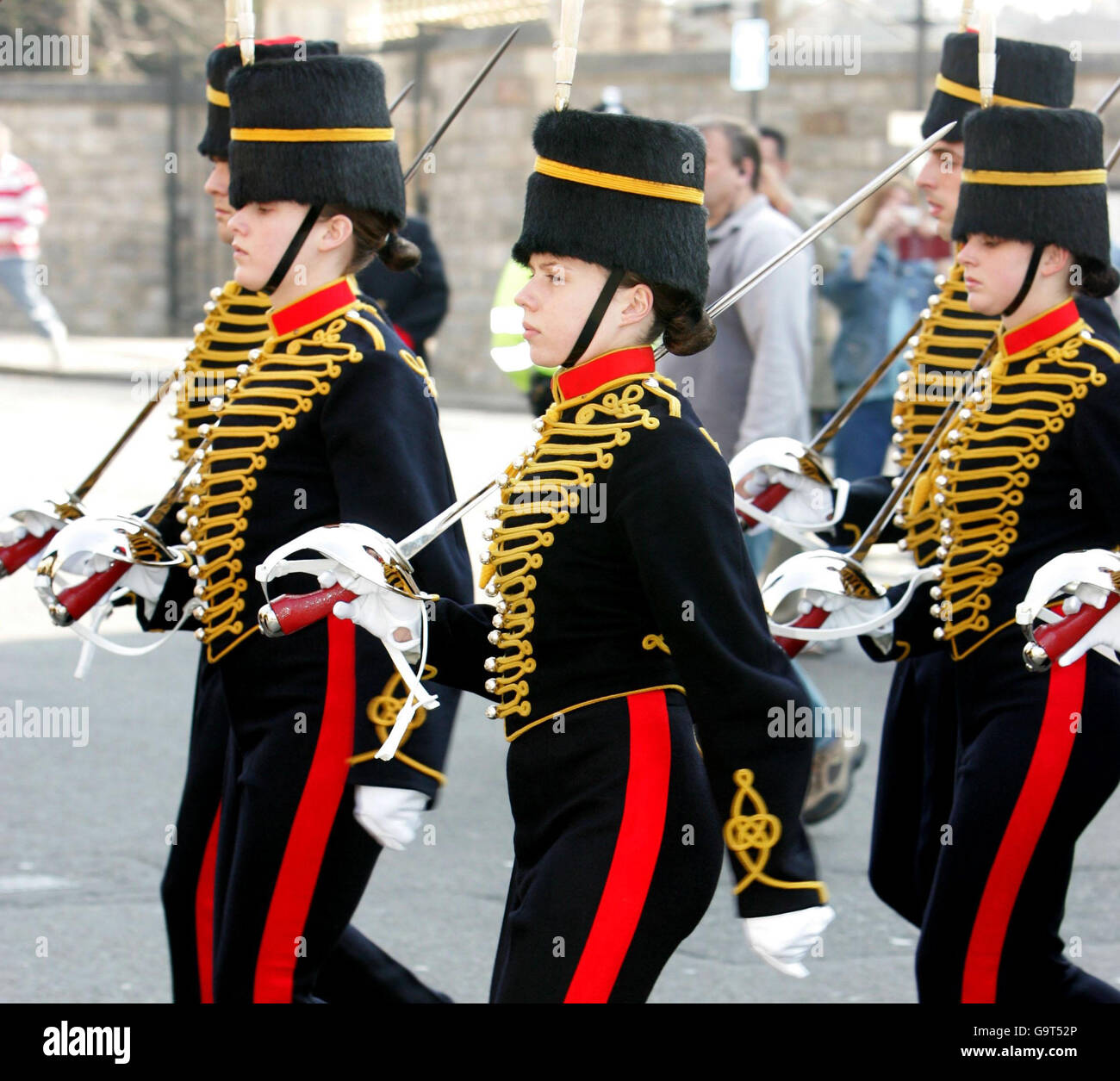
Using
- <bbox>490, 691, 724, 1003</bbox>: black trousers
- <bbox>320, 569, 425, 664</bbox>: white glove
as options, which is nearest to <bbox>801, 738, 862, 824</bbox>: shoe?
<bbox>490, 691, 724, 1003</bbox>: black trousers

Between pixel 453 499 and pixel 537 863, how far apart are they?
0.81 metres

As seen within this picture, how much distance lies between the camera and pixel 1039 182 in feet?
12.6

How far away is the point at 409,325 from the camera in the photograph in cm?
791

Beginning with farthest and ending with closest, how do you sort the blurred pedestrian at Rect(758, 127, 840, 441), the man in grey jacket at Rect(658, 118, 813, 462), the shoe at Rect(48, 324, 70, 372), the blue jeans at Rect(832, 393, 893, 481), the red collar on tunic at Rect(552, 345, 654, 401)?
the shoe at Rect(48, 324, 70, 372) < the blue jeans at Rect(832, 393, 893, 481) < the blurred pedestrian at Rect(758, 127, 840, 441) < the man in grey jacket at Rect(658, 118, 813, 462) < the red collar on tunic at Rect(552, 345, 654, 401)

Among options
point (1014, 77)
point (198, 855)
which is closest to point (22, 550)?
point (198, 855)

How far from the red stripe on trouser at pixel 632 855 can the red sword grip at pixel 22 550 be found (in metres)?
1.60

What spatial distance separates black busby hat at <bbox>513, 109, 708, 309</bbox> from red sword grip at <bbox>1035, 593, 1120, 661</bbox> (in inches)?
30.2

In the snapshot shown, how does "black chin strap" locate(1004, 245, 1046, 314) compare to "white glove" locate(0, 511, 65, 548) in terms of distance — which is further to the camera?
"white glove" locate(0, 511, 65, 548)

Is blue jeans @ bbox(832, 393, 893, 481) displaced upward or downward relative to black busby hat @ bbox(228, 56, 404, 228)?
downward

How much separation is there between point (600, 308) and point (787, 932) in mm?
958

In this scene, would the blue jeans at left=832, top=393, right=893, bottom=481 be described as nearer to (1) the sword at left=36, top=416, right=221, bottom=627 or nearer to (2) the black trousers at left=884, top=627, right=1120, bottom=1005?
(2) the black trousers at left=884, top=627, right=1120, bottom=1005

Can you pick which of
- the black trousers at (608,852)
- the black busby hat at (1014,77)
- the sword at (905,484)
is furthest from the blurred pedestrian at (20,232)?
the black trousers at (608,852)

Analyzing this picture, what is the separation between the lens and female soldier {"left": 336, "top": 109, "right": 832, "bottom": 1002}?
293 centimetres
